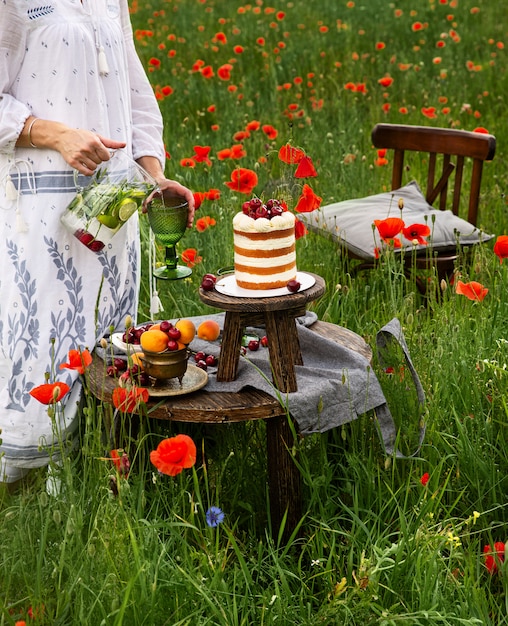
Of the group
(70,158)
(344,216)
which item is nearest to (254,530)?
(70,158)

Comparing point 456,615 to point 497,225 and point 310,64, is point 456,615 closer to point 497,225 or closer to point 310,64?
point 497,225

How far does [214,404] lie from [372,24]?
21.3ft

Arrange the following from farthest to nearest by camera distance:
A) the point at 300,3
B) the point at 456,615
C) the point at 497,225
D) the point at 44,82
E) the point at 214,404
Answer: the point at 300,3
the point at 497,225
the point at 44,82
the point at 214,404
the point at 456,615

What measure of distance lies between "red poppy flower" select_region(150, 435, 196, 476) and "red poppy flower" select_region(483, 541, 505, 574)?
0.67m

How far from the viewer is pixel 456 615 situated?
1.83 metres

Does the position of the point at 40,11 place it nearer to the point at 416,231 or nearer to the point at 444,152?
the point at 416,231

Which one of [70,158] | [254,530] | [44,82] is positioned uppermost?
[44,82]

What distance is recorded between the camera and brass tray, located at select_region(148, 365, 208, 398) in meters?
2.08

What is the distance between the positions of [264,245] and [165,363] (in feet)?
1.14

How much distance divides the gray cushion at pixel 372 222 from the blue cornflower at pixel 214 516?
5.67 ft

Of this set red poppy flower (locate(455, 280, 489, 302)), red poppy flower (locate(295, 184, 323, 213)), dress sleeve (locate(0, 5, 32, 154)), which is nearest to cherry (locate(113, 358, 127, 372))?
dress sleeve (locate(0, 5, 32, 154))

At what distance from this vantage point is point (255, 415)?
6.76 feet

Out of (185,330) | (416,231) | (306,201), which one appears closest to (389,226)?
(416,231)

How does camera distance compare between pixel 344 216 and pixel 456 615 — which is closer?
pixel 456 615
